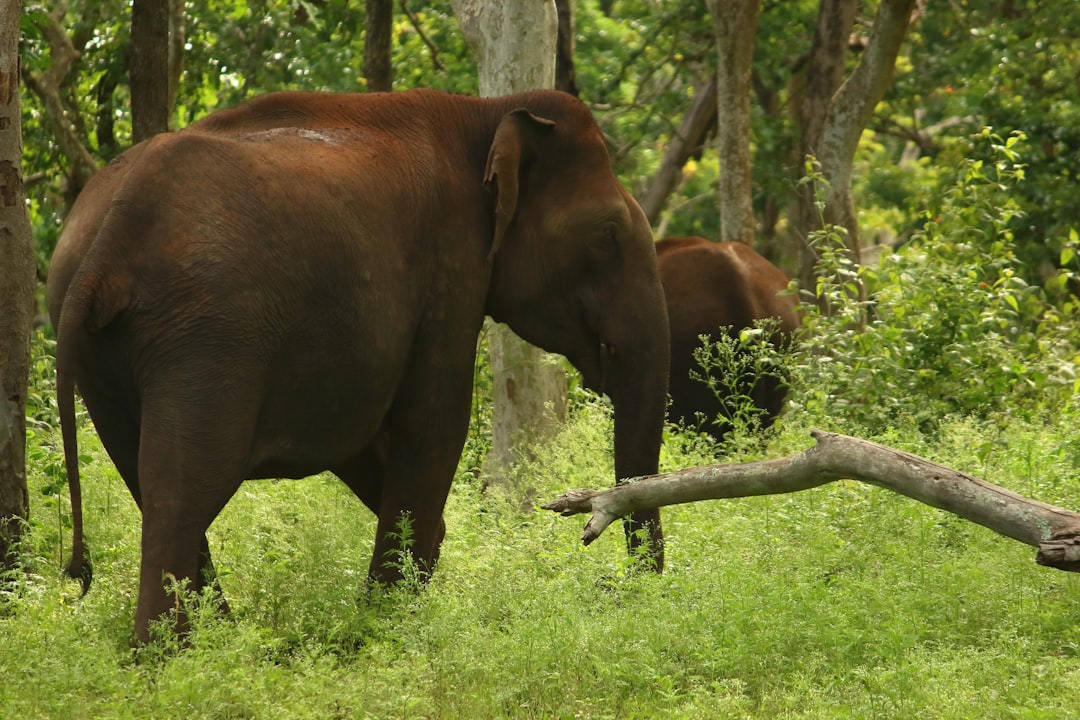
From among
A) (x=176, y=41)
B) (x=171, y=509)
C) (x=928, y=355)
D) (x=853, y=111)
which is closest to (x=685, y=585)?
(x=171, y=509)

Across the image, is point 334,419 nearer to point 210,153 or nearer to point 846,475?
point 210,153

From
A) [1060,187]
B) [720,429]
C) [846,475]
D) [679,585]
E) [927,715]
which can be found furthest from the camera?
[1060,187]

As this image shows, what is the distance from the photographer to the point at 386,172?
6.17m

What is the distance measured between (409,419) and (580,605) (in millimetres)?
1274

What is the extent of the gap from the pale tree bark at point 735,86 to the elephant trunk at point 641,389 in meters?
7.16

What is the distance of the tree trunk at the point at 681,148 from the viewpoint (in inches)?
687

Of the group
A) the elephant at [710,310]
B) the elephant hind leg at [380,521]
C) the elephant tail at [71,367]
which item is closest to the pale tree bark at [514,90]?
the elephant at [710,310]

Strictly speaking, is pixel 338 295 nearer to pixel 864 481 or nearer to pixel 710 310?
pixel 864 481

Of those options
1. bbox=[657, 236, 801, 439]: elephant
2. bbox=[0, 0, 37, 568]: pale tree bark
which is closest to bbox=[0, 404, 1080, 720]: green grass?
bbox=[0, 0, 37, 568]: pale tree bark

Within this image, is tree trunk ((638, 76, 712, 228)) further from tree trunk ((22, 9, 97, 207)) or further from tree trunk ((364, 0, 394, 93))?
tree trunk ((22, 9, 97, 207))

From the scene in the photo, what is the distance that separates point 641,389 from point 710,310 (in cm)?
401

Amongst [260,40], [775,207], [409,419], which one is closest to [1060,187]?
[775,207]

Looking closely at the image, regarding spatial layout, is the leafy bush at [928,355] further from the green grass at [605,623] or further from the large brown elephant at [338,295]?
the large brown elephant at [338,295]

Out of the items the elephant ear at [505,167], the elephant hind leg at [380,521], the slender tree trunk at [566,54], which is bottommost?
the elephant hind leg at [380,521]
